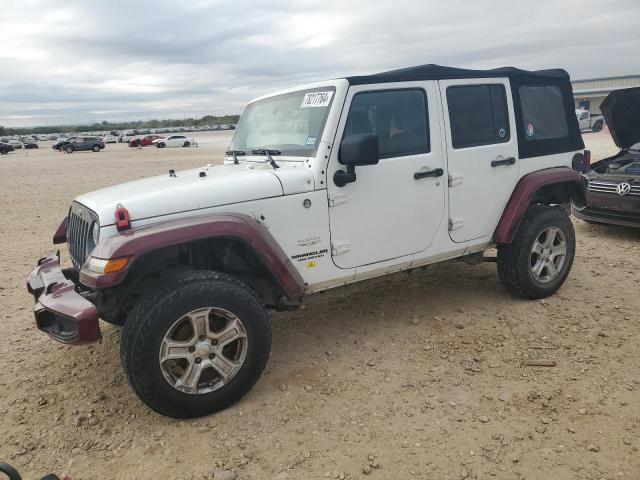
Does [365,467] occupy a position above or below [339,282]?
below

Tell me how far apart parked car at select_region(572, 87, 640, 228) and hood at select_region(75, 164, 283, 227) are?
16.8 feet

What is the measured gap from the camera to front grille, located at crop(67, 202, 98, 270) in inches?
127

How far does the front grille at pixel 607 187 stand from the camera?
21.9 feet

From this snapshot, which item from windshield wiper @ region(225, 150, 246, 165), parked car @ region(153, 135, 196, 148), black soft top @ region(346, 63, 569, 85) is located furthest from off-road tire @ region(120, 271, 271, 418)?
parked car @ region(153, 135, 196, 148)

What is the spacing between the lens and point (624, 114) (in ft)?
24.3

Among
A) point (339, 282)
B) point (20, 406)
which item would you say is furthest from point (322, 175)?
point (20, 406)

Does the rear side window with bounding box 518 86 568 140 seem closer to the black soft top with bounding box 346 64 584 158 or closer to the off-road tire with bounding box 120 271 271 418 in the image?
the black soft top with bounding box 346 64 584 158

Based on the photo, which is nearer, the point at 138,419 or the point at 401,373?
the point at 138,419

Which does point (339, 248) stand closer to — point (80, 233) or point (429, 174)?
point (429, 174)

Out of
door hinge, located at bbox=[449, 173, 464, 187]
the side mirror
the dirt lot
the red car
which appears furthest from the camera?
the red car

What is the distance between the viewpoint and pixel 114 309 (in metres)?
3.22

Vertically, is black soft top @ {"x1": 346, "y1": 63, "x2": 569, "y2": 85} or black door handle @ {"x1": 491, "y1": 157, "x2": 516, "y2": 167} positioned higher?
black soft top @ {"x1": 346, "y1": 63, "x2": 569, "y2": 85}

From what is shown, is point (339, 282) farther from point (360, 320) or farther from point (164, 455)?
point (164, 455)

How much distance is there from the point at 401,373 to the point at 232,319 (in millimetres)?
1287
